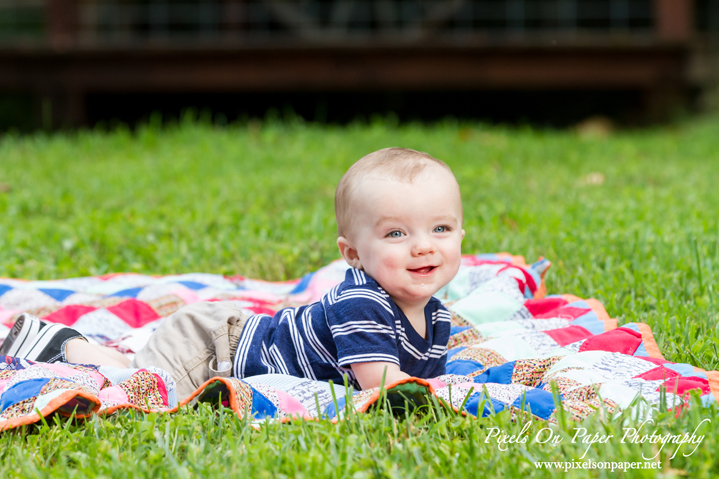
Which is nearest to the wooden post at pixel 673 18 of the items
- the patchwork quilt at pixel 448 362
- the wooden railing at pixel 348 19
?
the wooden railing at pixel 348 19

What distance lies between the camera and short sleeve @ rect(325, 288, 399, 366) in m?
1.69

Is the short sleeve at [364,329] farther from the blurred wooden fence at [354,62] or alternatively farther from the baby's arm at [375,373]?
the blurred wooden fence at [354,62]

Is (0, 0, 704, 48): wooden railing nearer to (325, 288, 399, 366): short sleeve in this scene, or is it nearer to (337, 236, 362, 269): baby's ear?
(337, 236, 362, 269): baby's ear

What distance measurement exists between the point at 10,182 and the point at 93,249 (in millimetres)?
1532

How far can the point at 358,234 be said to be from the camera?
1.76m

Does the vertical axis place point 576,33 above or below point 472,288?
above

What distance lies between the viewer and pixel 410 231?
171 centimetres

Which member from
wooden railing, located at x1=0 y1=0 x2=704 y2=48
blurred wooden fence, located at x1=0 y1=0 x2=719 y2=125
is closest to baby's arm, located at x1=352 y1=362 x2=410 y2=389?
blurred wooden fence, located at x1=0 y1=0 x2=719 y2=125

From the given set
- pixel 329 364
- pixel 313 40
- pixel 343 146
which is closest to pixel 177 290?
pixel 329 364

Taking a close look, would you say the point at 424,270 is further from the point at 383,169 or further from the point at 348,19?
the point at 348,19

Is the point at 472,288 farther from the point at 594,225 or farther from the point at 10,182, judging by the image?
the point at 10,182

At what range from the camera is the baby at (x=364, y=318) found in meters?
1.70

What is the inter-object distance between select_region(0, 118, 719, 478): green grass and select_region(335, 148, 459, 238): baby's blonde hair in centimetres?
55

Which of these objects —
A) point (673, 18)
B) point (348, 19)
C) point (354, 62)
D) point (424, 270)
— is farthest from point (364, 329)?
point (348, 19)
